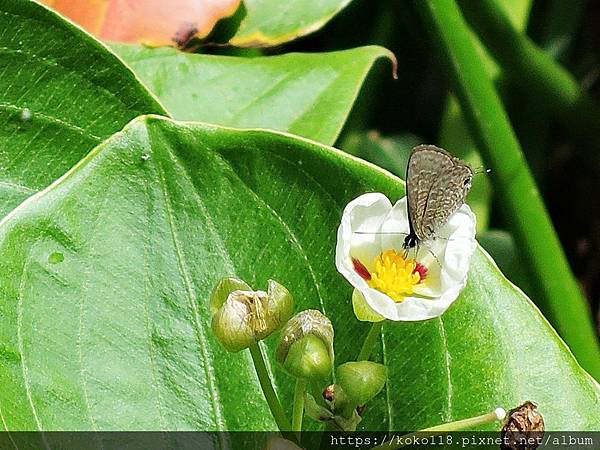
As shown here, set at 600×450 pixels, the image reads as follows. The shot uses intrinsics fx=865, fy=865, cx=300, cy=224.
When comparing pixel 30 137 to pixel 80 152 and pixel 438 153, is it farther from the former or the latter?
pixel 438 153

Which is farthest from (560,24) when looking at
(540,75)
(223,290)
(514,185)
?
(223,290)

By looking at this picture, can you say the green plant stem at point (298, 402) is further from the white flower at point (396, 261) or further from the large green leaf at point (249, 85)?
the large green leaf at point (249, 85)

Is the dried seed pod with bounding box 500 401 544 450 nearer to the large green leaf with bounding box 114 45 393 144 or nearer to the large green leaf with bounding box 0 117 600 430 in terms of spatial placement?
the large green leaf with bounding box 0 117 600 430

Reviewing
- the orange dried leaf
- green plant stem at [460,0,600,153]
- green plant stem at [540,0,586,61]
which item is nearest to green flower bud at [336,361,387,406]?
the orange dried leaf

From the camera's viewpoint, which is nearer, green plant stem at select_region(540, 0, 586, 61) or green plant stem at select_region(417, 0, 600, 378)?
green plant stem at select_region(417, 0, 600, 378)

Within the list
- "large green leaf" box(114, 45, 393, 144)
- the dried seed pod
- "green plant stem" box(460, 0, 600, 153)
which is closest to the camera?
the dried seed pod

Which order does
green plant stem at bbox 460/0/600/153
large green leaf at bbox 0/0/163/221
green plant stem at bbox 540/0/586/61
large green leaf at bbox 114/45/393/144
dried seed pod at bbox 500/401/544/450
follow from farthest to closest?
green plant stem at bbox 540/0/586/61, green plant stem at bbox 460/0/600/153, large green leaf at bbox 114/45/393/144, large green leaf at bbox 0/0/163/221, dried seed pod at bbox 500/401/544/450

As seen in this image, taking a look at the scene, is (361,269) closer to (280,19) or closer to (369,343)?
(369,343)

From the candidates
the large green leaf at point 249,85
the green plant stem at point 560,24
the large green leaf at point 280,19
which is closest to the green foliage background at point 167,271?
the large green leaf at point 249,85
